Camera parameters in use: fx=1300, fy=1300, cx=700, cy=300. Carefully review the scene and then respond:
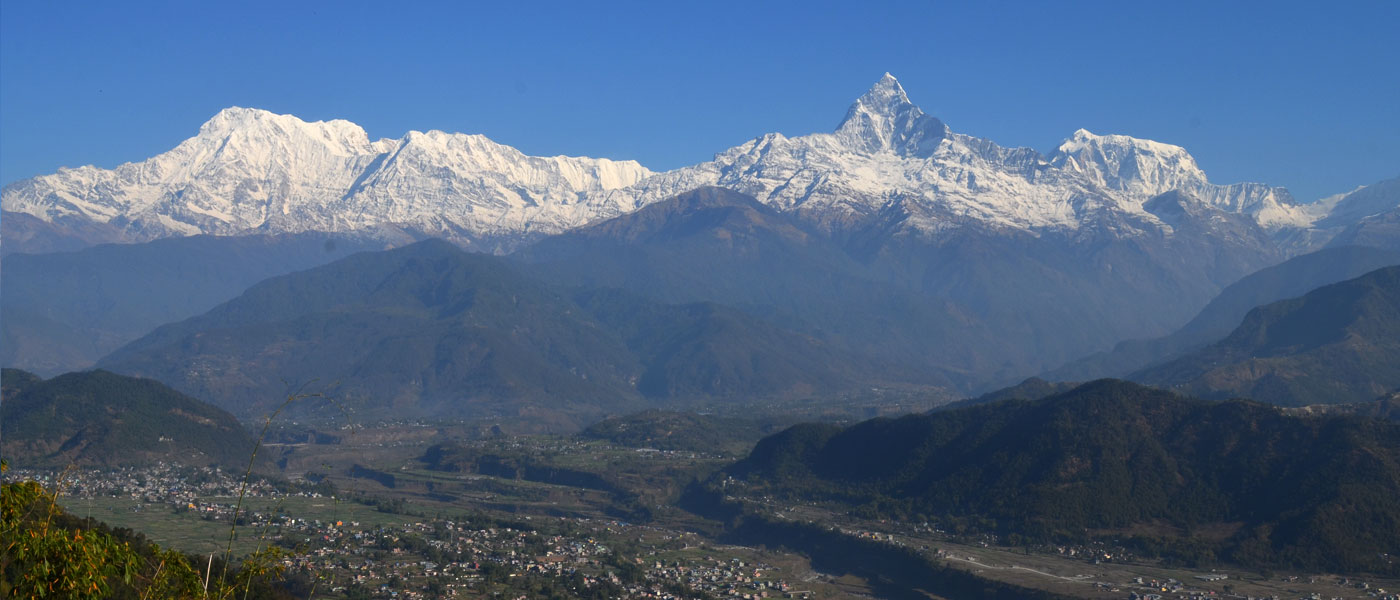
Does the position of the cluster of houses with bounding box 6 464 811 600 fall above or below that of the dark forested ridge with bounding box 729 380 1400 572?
below

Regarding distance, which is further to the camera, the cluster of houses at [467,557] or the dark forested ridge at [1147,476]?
the dark forested ridge at [1147,476]

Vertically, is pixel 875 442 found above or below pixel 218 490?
above

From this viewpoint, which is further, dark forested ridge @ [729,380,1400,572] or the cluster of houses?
dark forested ridge @ [729,380,1400,572]

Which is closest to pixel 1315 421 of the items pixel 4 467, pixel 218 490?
pixel 218 490

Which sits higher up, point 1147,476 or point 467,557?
point 1147,476

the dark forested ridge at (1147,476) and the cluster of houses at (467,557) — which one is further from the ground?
the dark forested ridge at (1147,476)

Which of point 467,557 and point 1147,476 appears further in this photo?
point 1147,476

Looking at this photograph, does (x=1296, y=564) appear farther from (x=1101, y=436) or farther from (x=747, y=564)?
(x=747, y=564)

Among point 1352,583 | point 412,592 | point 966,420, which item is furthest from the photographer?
point 966,420
